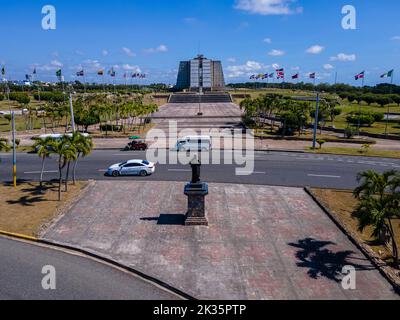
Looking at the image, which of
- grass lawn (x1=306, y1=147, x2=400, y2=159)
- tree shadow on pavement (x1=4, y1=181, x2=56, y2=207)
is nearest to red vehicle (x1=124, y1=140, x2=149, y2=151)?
tree shadow on pavement (x1=4, y1=181, x2=56, y2=207)

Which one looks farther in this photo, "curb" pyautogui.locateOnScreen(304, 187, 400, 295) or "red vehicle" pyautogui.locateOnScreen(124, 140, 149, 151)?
"red vehicle" pyautogui.locateOnScreen(124, 140, 149, 151)

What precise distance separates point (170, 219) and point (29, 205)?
10.1m

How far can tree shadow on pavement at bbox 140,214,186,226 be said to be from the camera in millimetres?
21203

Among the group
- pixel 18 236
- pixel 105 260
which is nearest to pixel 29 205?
pixel 18 236

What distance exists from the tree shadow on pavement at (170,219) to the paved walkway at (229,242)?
6 cm

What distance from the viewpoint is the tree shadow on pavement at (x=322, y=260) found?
16.0 metres

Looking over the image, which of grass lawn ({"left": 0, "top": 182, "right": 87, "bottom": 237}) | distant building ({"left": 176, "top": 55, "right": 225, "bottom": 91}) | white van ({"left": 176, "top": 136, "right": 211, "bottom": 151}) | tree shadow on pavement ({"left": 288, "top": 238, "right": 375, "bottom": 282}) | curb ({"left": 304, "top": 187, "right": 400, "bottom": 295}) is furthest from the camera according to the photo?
distant building ({"left": 176, "top": 55, "right": 225, "bottom": 91})

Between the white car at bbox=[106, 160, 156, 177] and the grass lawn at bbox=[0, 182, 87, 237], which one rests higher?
the white car at bbox=[106, 160, 156, 177]

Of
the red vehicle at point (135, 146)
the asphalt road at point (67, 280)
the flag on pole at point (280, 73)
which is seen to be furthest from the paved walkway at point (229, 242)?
the flag on pole at point (280, 73)

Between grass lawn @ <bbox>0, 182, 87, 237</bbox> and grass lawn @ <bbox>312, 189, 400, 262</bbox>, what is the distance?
18342 mm

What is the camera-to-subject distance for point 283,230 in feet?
67.0

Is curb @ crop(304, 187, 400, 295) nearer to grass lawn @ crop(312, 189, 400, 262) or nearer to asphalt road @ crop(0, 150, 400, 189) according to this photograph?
grass lawn @ crop(312, 189, 400, 262)

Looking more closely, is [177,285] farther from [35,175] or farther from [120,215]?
[35,175]
